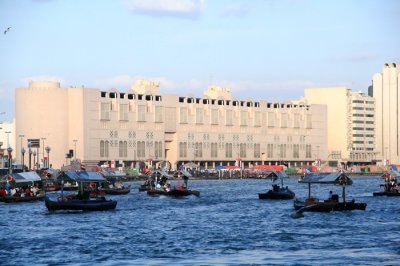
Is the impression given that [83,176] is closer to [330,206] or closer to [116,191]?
[330,206]

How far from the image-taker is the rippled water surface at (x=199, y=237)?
55.7 meters

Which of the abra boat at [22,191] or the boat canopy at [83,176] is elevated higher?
the boat canopy at [83,176]

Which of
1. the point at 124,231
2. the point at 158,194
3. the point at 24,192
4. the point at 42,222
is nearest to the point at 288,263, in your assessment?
the point at 124,231

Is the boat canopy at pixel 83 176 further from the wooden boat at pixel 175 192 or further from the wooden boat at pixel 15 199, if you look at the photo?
the wooden boat at pixel 175 192

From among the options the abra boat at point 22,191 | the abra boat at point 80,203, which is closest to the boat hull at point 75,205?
the abra boat at point 80,203

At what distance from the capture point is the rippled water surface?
55656 millimetres

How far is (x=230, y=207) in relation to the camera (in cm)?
10656

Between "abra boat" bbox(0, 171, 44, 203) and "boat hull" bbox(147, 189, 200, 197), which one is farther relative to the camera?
"boat hull" bbox(147, 189, 200, 197)

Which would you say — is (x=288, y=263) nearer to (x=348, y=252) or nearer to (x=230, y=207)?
(x=348, y=252)

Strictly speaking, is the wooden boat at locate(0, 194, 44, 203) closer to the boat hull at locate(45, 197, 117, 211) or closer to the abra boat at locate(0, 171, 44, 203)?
the abra boat at locate(0, 171, 44, 203)

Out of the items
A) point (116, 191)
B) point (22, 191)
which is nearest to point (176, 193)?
point (116, 191)

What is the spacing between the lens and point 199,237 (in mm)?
68312

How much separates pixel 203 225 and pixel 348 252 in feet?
77.9

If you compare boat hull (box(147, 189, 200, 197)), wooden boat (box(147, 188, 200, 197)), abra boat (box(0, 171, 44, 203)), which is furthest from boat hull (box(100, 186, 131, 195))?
abra boat (box(0, 171, 44, 203))
